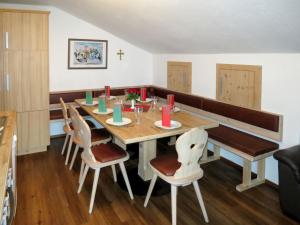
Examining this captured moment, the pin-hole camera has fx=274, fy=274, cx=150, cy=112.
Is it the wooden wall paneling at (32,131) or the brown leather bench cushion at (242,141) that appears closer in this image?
the brown leather bench cushion at (242,141)

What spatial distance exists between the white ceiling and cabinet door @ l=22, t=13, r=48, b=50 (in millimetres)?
434

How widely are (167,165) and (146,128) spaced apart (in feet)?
1.31

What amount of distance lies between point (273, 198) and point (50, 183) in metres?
2.44

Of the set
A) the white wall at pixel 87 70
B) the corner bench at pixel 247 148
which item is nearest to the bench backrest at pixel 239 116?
the corner bench at pixel 247 148

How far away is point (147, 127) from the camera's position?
8.57 ft

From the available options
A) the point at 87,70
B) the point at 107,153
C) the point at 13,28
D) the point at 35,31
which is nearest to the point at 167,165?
the point at 107,153

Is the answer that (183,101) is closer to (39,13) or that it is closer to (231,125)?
(231,125)

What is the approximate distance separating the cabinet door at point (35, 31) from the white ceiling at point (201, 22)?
0.43 m

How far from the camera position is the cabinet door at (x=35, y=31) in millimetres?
3723

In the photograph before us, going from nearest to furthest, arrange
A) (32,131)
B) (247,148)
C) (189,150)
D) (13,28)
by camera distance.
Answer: (189,150) < (247,148) < (13,28) < (32,131)

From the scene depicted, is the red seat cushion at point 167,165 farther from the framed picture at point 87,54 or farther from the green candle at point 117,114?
the framed picture at point 87,54

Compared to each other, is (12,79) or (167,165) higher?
(12,79)

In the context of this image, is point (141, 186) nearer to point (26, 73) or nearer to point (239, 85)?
point (239, 85)

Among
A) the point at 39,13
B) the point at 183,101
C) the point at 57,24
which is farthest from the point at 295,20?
the point at 57,24
